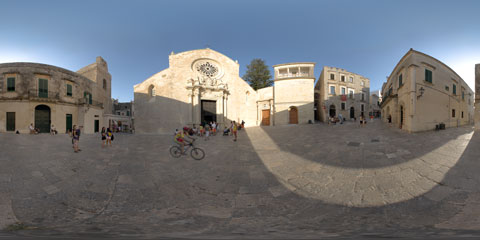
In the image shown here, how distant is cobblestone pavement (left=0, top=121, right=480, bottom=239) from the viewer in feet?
11.1

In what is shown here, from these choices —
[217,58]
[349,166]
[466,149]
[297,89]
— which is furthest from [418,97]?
[217,58]

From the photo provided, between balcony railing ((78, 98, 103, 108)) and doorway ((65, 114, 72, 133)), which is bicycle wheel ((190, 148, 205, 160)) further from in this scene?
balcony railing ((78, 98, 103, 108))

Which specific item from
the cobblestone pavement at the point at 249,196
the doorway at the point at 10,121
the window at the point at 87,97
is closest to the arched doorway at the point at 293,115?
the cobblestone pavement at the point at 249,196

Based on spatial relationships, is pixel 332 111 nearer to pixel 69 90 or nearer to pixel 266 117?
pixel 266 117

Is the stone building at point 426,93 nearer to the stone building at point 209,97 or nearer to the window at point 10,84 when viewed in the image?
the stone building at point 209,97

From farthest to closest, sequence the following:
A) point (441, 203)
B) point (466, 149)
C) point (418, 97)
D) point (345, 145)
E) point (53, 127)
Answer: point (53, 127)
point (418, 97)
point (345, 145)
point (466, 149)
point (441, 203)

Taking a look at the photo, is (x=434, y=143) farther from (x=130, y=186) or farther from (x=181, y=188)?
(x=130, y=186)

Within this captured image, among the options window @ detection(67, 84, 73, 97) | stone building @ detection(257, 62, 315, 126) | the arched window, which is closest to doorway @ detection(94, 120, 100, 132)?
window @ detection(67, 84, 73, 97)

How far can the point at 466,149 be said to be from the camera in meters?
7.24

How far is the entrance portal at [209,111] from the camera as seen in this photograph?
23.0 meters

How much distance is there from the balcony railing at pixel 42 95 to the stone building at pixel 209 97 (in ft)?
24.7

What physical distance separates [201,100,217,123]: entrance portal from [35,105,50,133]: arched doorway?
1589 cm

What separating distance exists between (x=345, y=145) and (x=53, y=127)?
2626 centimetres

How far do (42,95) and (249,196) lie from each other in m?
24.7
